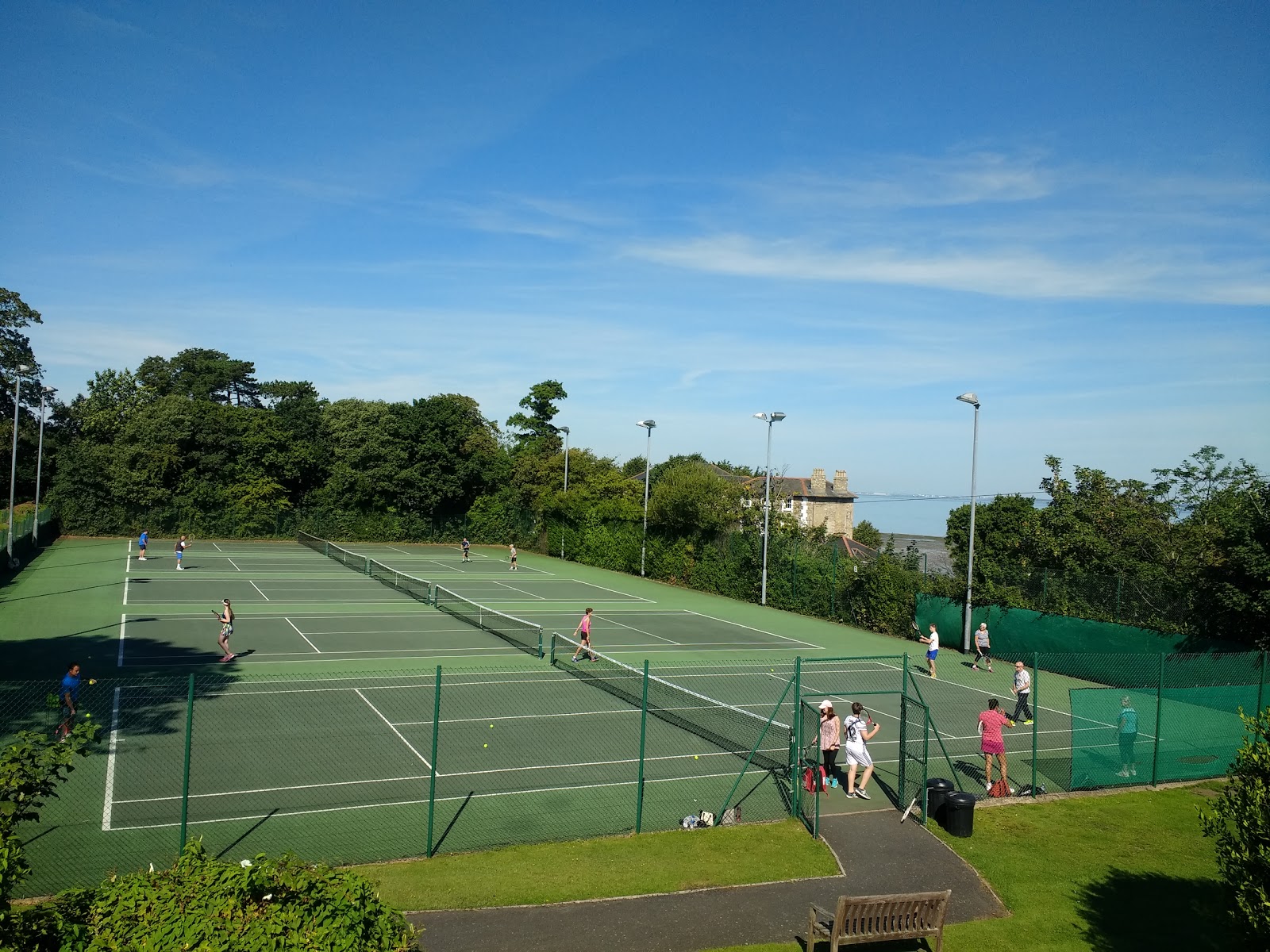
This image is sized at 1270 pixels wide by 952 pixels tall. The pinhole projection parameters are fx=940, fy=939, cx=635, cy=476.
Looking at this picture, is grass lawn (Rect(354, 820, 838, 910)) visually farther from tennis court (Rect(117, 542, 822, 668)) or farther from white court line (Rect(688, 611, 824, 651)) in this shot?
white court line (Rect(688, 611, 824, 651))

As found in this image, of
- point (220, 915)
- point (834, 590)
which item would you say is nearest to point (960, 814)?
point (220, 915)

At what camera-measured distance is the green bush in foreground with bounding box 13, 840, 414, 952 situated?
439cm

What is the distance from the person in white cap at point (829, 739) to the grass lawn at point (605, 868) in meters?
1.57

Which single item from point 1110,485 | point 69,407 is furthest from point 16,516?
point 1110,485

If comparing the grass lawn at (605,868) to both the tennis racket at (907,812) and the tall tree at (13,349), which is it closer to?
the tennis racket at (907,812)

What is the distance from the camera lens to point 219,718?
1831cm

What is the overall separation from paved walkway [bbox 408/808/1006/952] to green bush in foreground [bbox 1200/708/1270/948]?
4181mm

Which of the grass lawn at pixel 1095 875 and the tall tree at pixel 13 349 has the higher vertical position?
the tall tree at pixel 13 349

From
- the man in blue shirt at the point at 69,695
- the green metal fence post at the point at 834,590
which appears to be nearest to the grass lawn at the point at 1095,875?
the man in blue shirt at the point at 69,695

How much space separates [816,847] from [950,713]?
10.7 m

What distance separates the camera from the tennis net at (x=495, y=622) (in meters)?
27.8

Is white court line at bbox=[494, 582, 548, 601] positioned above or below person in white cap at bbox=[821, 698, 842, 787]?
below

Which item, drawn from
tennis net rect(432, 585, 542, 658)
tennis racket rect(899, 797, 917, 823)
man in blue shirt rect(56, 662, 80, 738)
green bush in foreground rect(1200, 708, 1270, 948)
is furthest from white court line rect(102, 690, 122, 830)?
tennis net rect(432, 585, 542, 658)

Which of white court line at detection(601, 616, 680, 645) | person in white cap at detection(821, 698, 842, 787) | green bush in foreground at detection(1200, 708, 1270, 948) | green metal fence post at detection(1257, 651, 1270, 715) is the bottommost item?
white court line at detection(601, 616, 680, 645)
